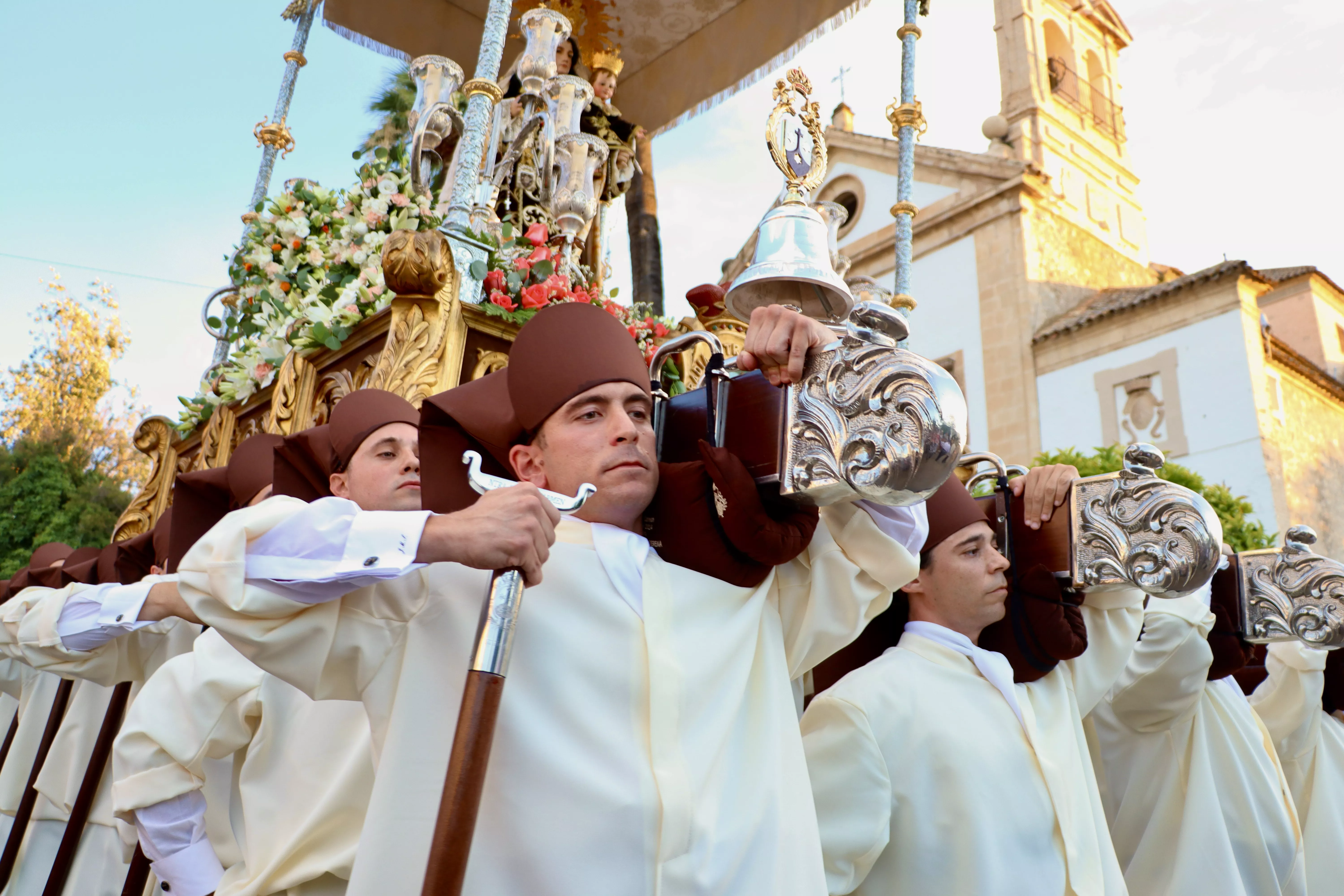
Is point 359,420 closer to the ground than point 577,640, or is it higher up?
higher up

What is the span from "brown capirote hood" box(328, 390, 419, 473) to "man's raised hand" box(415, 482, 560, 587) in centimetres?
147

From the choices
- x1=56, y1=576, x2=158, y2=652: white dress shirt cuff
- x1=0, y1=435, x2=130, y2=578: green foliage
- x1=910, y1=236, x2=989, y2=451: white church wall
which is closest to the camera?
x1=56, y1=576, x2=158, y2=652: white dress shirt cuff

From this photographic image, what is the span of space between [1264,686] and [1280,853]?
1.13m

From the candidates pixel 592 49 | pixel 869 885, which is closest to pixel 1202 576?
pixel 869 885

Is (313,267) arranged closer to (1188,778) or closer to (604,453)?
(604,453)

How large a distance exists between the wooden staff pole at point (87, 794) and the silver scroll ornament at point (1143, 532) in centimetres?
349

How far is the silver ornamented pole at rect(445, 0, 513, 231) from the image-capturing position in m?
4.28

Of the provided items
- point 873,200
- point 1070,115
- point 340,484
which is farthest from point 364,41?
point 1070,115

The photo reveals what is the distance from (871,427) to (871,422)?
1cm

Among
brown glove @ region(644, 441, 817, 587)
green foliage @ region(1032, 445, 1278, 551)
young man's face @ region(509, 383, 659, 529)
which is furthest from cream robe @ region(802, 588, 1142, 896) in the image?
green foliage @ region(1032, 445, 1278, 551)

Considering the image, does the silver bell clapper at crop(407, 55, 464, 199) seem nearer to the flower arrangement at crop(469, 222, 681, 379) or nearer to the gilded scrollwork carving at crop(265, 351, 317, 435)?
the flower arrangement at crop(469, 222, 681, 379)

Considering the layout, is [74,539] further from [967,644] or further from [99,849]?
[967,644]

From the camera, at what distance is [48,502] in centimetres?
1531

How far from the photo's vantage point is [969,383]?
19.9m
